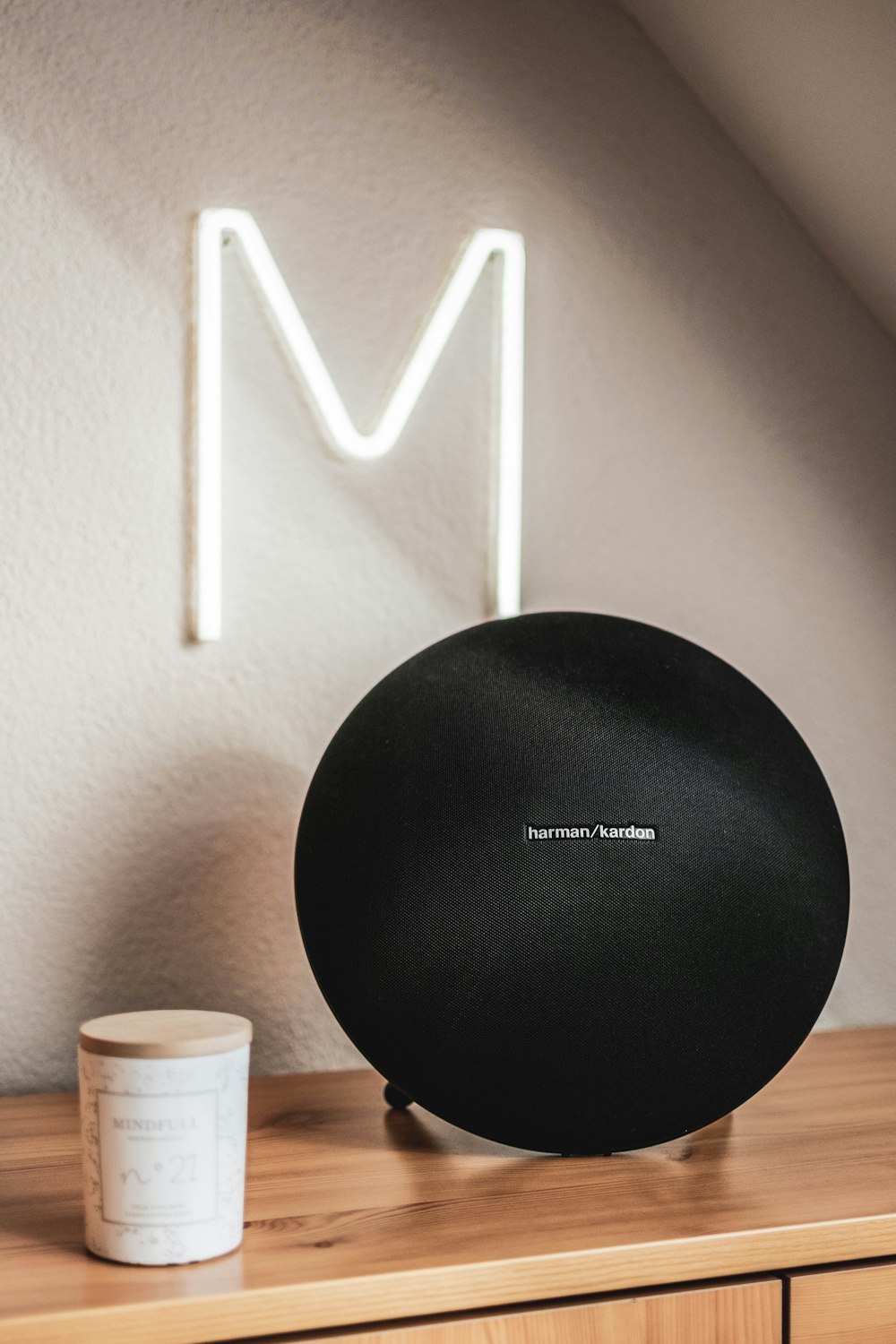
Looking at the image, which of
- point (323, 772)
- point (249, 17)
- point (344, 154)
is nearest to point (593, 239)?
point (344, 154)

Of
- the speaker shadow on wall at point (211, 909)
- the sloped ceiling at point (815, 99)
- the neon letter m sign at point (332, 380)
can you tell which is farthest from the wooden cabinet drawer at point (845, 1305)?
the sloped ceiling at point (815, 99)

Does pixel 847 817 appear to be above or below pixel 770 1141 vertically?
above

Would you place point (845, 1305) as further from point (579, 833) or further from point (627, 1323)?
point (579, 833)

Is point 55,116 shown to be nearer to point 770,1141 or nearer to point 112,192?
point 112,192

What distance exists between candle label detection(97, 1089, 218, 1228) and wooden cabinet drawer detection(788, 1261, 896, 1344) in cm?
33

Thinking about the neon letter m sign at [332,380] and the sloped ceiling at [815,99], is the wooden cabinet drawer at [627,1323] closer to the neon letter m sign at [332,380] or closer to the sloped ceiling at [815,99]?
the neon letter m sign at [332,380]

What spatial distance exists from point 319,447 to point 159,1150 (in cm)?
59

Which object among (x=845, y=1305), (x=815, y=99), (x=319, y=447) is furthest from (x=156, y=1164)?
(x=815, y=99)

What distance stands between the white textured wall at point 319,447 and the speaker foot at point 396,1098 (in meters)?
0.14

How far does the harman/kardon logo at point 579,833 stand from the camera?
72 cm

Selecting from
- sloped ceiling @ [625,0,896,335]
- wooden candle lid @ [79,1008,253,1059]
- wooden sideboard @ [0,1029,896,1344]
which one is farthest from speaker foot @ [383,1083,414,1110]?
sloped ceiling @ [625,0,896,335]

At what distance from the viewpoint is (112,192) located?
0.94 m

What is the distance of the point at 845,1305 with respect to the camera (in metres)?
0.66

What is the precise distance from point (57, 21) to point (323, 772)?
2.11ft
